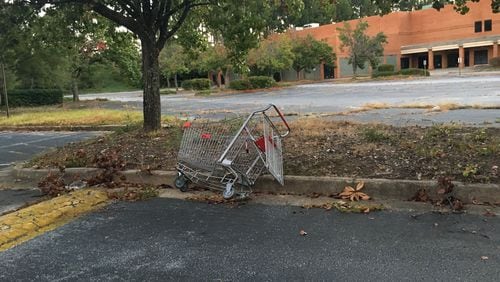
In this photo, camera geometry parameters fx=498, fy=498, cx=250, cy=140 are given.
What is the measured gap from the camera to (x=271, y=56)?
49.7m

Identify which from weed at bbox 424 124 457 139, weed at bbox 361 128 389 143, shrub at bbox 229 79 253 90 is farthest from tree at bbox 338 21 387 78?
weed at bbox 361 128 389 143

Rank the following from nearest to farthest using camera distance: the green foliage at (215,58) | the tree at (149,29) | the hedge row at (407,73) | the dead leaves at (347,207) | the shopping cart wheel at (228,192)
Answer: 1. the dead leaves at (347,207)
2. the shopping cart wheel at (228,192)
3. the tree at (149,29)
4. the green foliage at (215,58)
5. the hedge row at (407,73)

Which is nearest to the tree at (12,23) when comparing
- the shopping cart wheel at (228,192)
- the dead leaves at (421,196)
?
the shopping cart wheel at (228,192)

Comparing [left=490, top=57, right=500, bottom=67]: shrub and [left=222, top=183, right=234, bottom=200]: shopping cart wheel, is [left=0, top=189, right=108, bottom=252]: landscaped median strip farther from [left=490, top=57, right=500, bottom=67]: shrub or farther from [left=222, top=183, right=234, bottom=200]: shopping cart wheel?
[left=490, top=57, right=500, bottom=67]: shrub

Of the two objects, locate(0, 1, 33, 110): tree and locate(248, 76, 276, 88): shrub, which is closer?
locate(0, 1, 33, 110): tree

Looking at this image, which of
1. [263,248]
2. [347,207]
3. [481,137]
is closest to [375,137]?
[481,137]

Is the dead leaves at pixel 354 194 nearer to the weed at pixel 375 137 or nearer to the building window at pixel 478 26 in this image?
the weed at pixel 375 137

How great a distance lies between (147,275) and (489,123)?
8.49m

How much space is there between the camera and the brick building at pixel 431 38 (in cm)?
6091

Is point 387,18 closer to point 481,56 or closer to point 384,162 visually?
point 481,56

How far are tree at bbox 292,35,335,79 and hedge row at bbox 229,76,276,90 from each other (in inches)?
610

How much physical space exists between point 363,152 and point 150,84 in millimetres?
5120

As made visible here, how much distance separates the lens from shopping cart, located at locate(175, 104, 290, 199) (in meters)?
5.95

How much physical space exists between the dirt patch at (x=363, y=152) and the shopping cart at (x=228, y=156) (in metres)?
0.71
